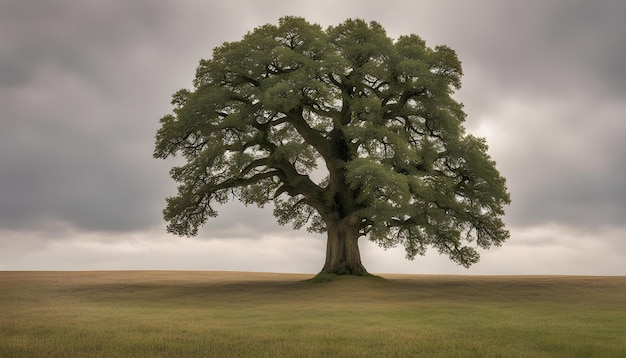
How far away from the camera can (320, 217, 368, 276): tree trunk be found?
39.8m

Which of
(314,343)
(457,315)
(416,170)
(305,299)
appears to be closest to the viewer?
(314,343)

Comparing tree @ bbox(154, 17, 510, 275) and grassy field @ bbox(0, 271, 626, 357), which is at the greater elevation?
tree @ bbox(154, 17, 510, 275)

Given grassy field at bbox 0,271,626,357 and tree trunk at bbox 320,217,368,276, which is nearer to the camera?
grassy field at bbox 0,271,626,357

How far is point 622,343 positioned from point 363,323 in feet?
26.9

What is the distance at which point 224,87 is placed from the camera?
132ft

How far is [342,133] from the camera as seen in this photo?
41.7 metres

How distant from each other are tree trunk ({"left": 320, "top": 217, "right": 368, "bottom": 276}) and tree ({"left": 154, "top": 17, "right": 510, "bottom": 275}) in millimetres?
69

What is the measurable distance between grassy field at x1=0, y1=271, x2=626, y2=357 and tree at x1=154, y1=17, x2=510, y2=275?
414 cm

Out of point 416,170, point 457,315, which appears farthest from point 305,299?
point 416,170

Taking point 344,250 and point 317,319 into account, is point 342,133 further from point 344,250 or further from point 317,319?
point 317,319

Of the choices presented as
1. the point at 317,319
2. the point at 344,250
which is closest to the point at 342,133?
the point at 344,250

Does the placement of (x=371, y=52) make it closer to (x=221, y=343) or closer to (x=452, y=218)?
(x=452, y=218)

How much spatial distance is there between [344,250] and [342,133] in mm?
8054

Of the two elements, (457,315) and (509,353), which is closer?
(509,353)
